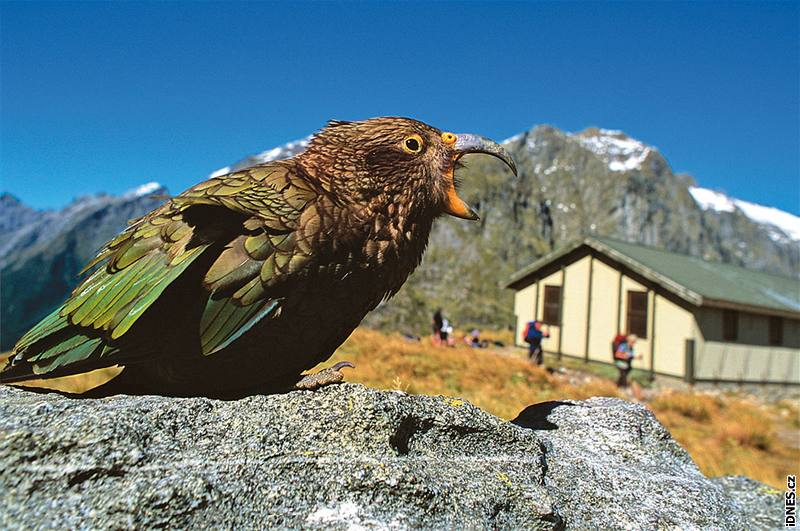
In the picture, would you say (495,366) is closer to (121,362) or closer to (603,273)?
(121,362)

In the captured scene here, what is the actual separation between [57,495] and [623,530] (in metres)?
2.40

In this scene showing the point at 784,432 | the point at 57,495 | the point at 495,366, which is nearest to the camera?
the point at 57,495

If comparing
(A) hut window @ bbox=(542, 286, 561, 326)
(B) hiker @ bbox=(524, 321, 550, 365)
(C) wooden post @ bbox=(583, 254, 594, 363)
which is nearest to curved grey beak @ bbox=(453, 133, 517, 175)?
(B) hiker @ bbox=(524, 321, 550, 365)

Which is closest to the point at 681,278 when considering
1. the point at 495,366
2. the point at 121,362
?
the point at 495,366

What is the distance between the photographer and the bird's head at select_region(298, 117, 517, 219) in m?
2.52

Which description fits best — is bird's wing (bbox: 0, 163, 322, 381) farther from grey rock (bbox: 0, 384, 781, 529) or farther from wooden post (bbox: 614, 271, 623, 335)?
wooden post (bbox: 614, 271, 623, 335)

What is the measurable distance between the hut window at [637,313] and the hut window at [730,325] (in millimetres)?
2823

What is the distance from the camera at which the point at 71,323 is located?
235cm

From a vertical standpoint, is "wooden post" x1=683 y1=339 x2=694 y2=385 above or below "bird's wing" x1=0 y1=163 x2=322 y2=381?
below

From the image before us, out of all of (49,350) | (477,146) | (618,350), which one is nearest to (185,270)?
(49,350)

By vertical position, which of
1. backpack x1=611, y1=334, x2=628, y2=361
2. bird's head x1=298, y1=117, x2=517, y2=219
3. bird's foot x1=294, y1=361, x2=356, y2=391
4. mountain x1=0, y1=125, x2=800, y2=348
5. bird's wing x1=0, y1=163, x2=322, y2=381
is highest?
mountain x1=0, y1=125, x2=800, y2=348

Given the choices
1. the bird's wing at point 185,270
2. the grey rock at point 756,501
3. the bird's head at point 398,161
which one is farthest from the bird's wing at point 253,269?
the grey rock at point 756,501

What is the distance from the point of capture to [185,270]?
2.22m

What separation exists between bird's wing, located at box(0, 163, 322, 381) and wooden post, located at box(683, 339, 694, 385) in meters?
20.1
